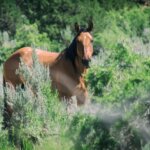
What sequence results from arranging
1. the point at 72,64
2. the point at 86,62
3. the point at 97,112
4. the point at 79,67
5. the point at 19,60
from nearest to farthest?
1. the point at 97,112
2. the point at 86,62
3. the point at 79,67
4. the point at 72,64
5. the point at 19,60

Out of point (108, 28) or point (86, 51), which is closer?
Answer: point (86, 51)

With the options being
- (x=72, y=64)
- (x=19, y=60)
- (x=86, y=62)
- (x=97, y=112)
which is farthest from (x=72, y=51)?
(x=97, y=112)

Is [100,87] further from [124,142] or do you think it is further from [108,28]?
[108,28]

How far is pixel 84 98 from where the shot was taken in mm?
8867

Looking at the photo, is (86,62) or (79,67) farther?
(79,67)

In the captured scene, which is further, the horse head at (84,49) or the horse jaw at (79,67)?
the horse jaw at (79,67)

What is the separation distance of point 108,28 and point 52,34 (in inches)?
82.7

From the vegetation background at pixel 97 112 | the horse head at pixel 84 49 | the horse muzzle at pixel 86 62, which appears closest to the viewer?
the vegetation background at pixel 97 112

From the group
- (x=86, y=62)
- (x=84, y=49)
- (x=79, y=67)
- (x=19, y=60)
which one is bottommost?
(x=19, y=60)

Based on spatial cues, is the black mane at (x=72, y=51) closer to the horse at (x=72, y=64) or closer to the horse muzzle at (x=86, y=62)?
the horse at (x=72, y=64)


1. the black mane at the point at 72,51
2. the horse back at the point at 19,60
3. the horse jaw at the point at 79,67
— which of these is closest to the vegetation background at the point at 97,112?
the horse jaw at the point at 79,67

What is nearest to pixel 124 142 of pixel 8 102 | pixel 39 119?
pixel 39 119

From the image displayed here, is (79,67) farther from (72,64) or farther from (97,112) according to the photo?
(97,112)

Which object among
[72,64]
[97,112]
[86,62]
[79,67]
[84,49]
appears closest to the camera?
[97,112]
